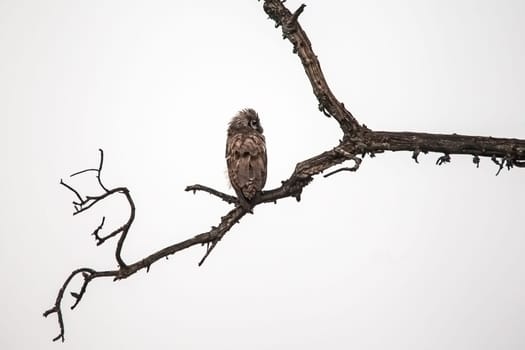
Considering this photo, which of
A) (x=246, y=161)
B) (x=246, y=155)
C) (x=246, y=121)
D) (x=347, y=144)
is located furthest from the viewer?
(x=246, y=121)

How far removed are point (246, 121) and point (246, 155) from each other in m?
1.48

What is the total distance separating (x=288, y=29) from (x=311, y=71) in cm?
43

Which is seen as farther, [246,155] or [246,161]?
[246,155]

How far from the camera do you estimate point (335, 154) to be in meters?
5.57

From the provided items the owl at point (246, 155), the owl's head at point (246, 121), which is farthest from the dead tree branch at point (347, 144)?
the owl's head at point (246, 121)

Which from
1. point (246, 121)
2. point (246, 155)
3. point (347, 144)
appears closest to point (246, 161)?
point (246, 155)

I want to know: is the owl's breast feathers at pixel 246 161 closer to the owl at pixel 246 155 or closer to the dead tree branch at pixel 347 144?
the owl at pixel 246 155

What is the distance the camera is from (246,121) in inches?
420

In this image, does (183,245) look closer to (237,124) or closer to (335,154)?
(335,154)

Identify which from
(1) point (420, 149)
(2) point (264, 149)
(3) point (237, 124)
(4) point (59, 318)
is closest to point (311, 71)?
(1) point (420, 149)

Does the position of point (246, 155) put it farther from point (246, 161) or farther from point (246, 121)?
point (246, 121)

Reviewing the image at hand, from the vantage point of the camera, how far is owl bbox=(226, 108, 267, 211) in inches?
324

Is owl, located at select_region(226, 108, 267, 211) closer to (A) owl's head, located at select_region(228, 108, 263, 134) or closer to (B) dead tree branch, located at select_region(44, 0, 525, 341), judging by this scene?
(A) owl's head, located at select_region(228, 108, 263, 134)

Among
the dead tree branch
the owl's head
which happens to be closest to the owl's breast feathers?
the owl's head
